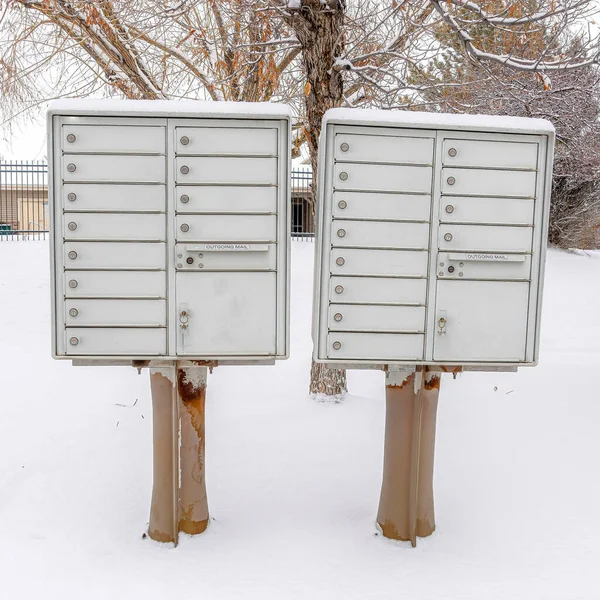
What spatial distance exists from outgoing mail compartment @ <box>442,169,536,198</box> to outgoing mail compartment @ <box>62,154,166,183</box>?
4.40 ft

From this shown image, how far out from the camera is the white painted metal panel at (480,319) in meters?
3.02

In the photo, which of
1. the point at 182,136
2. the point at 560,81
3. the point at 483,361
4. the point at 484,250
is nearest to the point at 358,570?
the point at 483,361

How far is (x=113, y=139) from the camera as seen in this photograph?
2836mm

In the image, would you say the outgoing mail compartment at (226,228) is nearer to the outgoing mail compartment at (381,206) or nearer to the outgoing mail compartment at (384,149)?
the outgoing mail compartment at (381,206)

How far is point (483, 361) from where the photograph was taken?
3.06 meters

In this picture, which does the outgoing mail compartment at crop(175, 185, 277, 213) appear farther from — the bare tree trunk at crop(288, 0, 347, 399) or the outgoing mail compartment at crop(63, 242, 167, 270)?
the bare tree trunk at crop(288, 0, 347, 399)

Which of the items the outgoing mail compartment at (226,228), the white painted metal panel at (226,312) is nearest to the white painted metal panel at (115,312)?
the white painted metal panel at (226,312)

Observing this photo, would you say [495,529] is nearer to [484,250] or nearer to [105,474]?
[484,250]

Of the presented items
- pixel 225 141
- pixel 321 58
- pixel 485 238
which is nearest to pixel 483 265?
pixel 485 238

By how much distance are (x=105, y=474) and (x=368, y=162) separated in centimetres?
249

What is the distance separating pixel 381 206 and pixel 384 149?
0.26 meters

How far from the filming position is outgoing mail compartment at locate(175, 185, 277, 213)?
2883 millimetres

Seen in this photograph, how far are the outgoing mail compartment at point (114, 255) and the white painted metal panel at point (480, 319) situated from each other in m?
1.34

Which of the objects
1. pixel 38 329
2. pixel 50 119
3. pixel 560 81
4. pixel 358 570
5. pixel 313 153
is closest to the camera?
pixel 50 119
